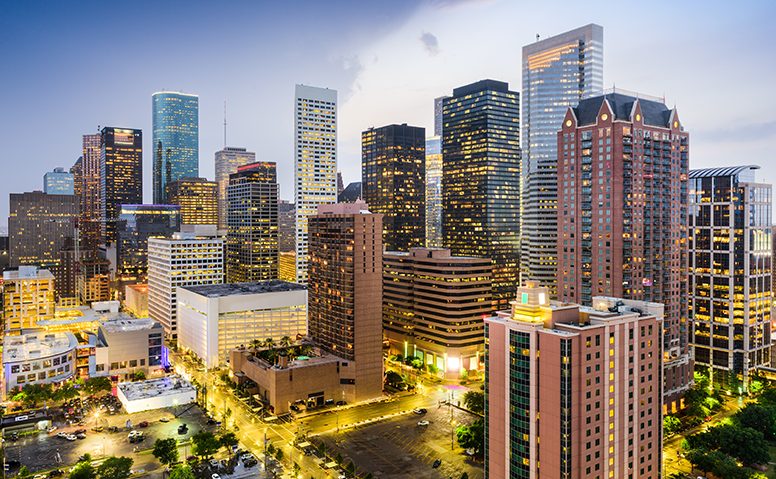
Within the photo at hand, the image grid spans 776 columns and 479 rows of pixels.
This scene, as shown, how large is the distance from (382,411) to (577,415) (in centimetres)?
7224

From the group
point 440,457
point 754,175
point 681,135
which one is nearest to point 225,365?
point 440,457

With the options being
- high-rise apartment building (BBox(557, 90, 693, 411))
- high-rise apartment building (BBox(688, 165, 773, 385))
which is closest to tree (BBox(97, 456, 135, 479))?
high-rise apartment building (BBox(557, 90, 693, 411))

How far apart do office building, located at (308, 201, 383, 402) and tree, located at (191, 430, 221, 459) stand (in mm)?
52331

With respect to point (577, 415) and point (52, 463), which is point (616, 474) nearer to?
point (577, 415)

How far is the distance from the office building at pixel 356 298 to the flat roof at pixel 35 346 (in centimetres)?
8980

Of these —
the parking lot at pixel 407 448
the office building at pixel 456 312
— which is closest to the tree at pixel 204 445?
the parking lot at pixel 407 448

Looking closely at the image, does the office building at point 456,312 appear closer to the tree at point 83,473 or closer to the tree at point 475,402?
the tree at point 475,402

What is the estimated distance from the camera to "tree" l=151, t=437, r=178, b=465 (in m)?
106

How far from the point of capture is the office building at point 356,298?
158 meters

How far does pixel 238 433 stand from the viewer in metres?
132

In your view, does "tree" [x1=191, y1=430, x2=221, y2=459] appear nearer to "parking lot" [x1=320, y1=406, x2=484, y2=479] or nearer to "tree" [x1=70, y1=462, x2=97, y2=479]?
"tree" [x1=70, y1=462, x2=97, y2=479]

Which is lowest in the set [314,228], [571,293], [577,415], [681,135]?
[577,415]

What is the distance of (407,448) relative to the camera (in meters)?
123

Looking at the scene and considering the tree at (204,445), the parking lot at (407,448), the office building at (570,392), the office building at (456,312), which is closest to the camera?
the office building at (570,392)
